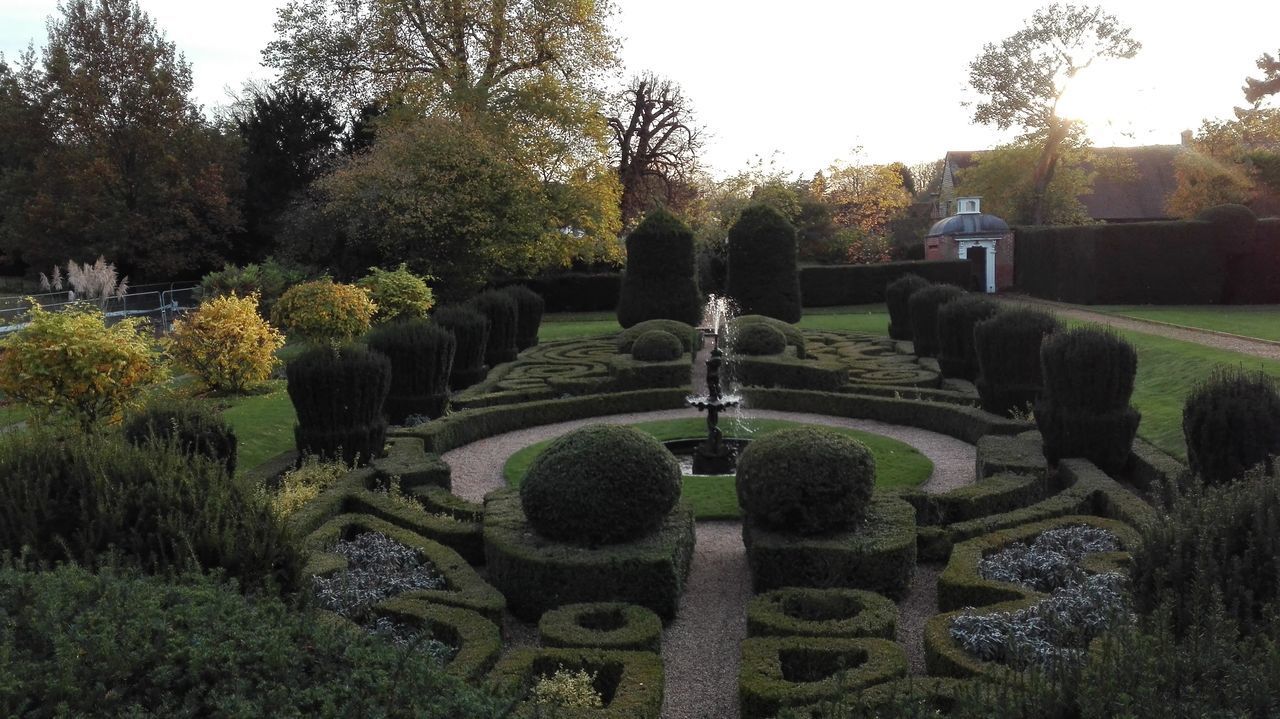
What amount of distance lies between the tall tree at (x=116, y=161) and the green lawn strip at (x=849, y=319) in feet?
63.5

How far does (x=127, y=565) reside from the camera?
17.5 ft

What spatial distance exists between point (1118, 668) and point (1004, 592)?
285 centimetres

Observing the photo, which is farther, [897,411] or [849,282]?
[849,282]

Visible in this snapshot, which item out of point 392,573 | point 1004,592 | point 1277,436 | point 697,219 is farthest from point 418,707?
point 697,219

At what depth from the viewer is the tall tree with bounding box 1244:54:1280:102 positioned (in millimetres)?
37812

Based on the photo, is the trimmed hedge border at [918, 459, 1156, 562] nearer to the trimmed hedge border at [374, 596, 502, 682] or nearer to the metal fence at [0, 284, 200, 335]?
the trimmed hedge border at [374, 596, 502, 682]

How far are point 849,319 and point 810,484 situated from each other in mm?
22560

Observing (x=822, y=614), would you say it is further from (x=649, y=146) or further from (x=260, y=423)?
(x=649, y=146)

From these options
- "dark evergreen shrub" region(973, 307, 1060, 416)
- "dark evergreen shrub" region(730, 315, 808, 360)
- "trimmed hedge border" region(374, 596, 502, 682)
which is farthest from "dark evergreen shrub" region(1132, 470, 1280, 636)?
"dark evergreen shrub" region(730, 315, 808, 360)

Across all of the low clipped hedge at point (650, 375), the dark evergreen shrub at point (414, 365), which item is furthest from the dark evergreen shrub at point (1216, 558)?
the low clipped hedge at point (650, 375)

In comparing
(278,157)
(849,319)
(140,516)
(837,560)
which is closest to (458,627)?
(140,516)

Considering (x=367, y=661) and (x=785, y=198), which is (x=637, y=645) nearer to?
(x=367, y=661)

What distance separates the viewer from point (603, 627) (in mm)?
6516

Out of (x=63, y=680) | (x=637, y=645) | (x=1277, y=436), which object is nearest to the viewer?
(x=63, y=680)
